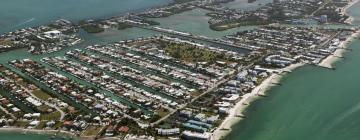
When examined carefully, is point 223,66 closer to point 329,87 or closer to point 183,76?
point 183,76

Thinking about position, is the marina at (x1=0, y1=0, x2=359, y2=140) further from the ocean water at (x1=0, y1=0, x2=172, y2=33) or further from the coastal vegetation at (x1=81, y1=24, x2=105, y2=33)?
the ocean water at (x1=0, y1=0, x2=172, y2=33)

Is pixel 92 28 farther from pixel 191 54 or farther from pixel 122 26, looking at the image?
pixel 191 54

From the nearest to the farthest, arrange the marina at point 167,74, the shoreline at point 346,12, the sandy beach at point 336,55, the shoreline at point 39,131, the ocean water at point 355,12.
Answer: the shoreline at point 39,131
the marina at point 167,74
the sandy beach at point 336,55
the shoreline at point 346,12
the ocean water at point 355,12

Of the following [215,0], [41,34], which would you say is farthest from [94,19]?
[215,0]

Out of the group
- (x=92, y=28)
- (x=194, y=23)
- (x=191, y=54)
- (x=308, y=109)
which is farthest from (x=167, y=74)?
(x=194, y=23)

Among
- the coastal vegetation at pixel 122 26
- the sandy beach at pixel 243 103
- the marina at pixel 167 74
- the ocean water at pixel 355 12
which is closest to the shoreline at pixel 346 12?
the ocean water at pixel 355 12

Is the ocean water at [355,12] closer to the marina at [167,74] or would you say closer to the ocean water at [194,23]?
the marina at [167,74]
